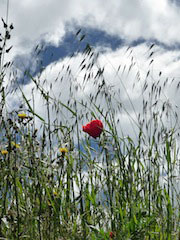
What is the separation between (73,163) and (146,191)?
381 mm

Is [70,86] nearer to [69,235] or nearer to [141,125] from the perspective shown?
[141,125]

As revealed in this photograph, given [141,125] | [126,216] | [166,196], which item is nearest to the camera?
[126,216]

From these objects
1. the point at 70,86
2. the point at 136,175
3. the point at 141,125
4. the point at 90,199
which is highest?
the point at 70,86

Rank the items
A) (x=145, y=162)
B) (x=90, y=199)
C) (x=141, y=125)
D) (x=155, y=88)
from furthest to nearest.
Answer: (x=155, y=88) < (x=141, y=125) < (x=145, y=162) < (x=90, y=199)

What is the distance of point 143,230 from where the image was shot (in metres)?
1.35

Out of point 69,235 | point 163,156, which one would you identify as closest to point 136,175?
point 163,156

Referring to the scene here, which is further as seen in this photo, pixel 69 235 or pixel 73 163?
pixel 73 163

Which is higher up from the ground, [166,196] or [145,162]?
[145,162]

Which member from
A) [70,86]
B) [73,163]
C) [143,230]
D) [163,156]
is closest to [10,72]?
[70,86]

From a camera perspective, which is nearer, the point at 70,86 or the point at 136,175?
the point at 136,175

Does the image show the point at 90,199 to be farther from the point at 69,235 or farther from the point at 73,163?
the point at 69,235

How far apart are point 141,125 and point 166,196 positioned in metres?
0.42

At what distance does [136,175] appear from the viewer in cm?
175

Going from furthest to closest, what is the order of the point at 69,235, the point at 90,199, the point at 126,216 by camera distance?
the point at 90,199 → the point at 126,216 → the point at 69,235
